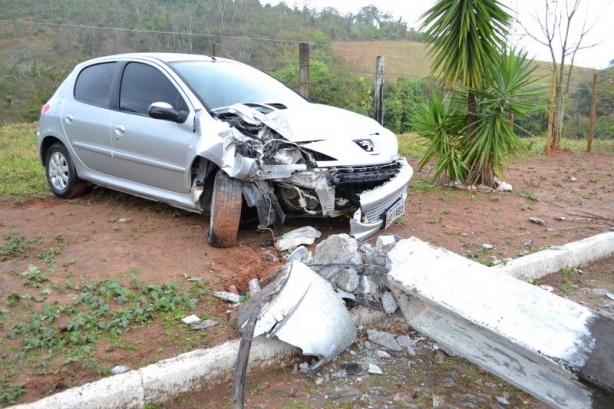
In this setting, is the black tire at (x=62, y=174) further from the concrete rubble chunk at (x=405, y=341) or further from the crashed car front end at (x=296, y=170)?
the concrete rubble chunk at (x=405, y=341)

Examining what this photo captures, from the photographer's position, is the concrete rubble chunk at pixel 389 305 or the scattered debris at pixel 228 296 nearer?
the concrete rubble chunk at pixel 389 305

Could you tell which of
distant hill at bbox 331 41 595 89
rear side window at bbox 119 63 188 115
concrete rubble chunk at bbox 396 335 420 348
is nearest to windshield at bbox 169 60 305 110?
rear side window at bbox 119 63 188 115

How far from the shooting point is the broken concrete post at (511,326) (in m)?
2.48

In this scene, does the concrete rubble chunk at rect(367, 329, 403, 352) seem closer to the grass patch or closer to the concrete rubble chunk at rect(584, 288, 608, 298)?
the grass patch

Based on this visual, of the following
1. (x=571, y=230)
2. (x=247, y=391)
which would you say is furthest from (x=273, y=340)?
(x=571, y=230)

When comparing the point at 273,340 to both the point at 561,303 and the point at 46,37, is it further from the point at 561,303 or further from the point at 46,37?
the point at 46,37

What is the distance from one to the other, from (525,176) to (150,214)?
6.16 meters

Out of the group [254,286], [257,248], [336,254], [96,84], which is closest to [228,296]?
[254,286]

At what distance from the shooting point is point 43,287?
405 cm

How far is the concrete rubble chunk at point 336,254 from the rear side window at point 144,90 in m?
2.22

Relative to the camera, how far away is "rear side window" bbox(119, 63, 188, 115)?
18.2ft

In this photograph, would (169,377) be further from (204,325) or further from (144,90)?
(144,90)

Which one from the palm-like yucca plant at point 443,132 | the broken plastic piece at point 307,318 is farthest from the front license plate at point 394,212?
the palm-like yucca plant at point 443,132

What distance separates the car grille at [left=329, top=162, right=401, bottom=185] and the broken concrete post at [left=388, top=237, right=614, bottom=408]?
1.58m
